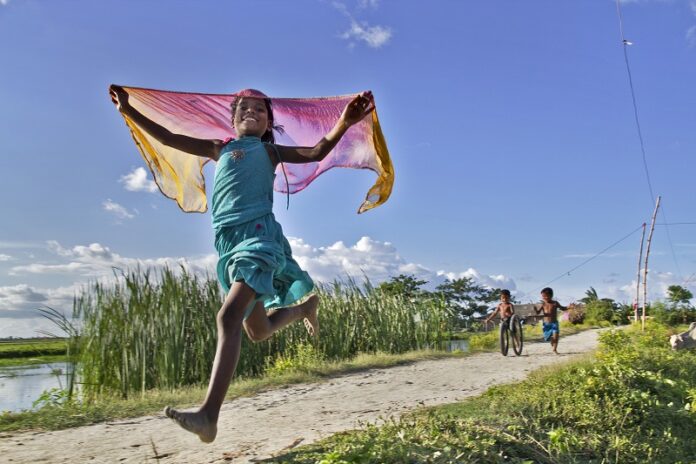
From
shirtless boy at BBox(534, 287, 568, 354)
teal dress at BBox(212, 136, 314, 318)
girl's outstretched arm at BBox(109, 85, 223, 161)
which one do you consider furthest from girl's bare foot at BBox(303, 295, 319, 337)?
shirtless boy at BBox(534, 287, 568, 354)

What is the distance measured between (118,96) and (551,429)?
13.9 feet

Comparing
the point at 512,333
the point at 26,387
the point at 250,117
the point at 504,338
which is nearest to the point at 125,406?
the point at 250,117

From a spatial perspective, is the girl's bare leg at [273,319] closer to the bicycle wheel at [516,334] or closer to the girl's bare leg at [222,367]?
the girl's bare leg at [222,367]

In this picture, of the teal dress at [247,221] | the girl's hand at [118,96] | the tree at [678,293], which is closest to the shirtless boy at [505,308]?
the teal dress at [247,221]

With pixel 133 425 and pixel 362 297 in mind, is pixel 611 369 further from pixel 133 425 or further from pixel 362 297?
pixel 362 297

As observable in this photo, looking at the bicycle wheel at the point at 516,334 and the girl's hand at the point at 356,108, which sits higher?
the girl's hand at the point at 356,108

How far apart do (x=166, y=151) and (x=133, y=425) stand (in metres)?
2.60

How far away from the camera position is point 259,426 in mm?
4785

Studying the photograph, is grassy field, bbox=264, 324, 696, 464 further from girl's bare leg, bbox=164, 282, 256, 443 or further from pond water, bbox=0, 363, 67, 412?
pond water, bbox=0, 363, 67, 412

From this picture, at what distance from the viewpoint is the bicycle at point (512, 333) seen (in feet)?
40.9

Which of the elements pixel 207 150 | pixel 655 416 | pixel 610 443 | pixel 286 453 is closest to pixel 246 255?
pixel 207 150

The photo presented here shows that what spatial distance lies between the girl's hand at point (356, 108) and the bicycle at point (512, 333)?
9454 millimetres

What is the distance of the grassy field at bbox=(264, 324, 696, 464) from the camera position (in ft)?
→ 11.0

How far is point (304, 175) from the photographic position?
5.36m
